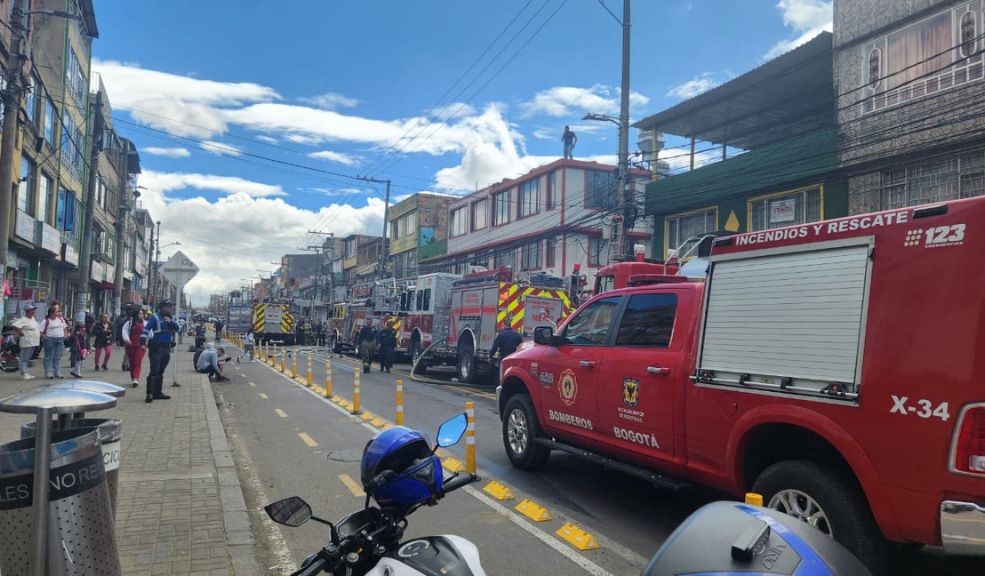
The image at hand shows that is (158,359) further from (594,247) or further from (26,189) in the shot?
(594,247)

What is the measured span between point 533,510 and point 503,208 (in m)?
31.8

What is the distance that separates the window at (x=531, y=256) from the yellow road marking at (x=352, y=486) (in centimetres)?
2699

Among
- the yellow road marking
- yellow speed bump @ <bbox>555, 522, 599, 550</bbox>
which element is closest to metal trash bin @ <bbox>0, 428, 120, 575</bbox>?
yellow speed bump @ <bbox>555, 522, 599, 550</bbox>

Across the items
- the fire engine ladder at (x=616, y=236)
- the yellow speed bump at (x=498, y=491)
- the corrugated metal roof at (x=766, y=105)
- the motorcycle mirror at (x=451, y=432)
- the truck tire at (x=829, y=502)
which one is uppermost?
the corrugated metal roof at (x=766, y=105)

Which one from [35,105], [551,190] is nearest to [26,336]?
[35,105]

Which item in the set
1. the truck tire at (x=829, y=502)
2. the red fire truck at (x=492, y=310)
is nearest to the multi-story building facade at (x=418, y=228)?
the red fire truck at (x=492, y=310)

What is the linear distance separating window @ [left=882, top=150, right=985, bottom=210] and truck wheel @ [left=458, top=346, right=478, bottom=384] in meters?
11.4

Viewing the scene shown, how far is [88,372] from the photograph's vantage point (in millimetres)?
18422

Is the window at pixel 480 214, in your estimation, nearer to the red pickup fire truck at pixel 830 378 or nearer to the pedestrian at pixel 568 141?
the pedestrian at pixel 568 141

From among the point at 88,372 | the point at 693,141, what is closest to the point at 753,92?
the point at 693,141

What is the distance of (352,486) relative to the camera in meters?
6.98

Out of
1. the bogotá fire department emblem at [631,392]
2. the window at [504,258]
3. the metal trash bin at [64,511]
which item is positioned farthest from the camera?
the window at [504,258]

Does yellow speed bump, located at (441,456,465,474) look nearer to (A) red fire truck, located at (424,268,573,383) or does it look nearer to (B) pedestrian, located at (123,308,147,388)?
(B) pedestrian, located at (123,308,147,388)

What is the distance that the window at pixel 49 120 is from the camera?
79.9 feet
